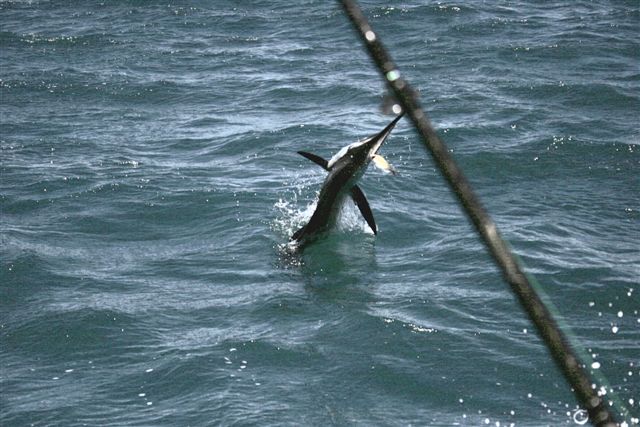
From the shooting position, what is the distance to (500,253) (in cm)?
Result: 105

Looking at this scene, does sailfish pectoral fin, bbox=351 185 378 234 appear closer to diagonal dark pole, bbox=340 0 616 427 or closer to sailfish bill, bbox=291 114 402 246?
sailfish bill, bbox=291 114 402 246

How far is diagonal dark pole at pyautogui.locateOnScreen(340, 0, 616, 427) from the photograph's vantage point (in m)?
1.04

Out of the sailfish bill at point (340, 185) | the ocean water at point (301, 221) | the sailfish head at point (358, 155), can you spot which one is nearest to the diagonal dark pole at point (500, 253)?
the ocean water at point (301, 221)

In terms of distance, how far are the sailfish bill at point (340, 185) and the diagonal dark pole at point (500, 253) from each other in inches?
292

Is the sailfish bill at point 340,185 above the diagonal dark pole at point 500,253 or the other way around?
the other way around

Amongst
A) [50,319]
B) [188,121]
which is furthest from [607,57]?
[50,319]

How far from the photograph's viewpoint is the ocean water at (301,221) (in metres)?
7.71

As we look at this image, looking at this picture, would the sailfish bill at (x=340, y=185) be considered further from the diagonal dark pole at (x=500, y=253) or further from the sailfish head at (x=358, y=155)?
the diagonal dark pole at (x=500, y=253)

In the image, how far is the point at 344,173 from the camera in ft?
30.8

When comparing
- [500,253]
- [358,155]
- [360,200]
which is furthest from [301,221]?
[500,253]

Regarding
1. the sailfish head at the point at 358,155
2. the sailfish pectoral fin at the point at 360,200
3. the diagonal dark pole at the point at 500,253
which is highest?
the diagonal dark pole at the point at 500,253

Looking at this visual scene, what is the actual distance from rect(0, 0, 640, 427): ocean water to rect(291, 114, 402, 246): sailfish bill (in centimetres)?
26

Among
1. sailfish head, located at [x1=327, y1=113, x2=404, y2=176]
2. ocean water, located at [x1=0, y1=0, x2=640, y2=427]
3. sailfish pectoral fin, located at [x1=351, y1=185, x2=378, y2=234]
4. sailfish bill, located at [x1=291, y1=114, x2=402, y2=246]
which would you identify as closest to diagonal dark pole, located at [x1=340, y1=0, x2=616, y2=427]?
ocean water, located at [x1=0, y1=0, x2=640, y2=427]

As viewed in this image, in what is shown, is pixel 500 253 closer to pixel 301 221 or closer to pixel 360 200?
pixel 360 200
